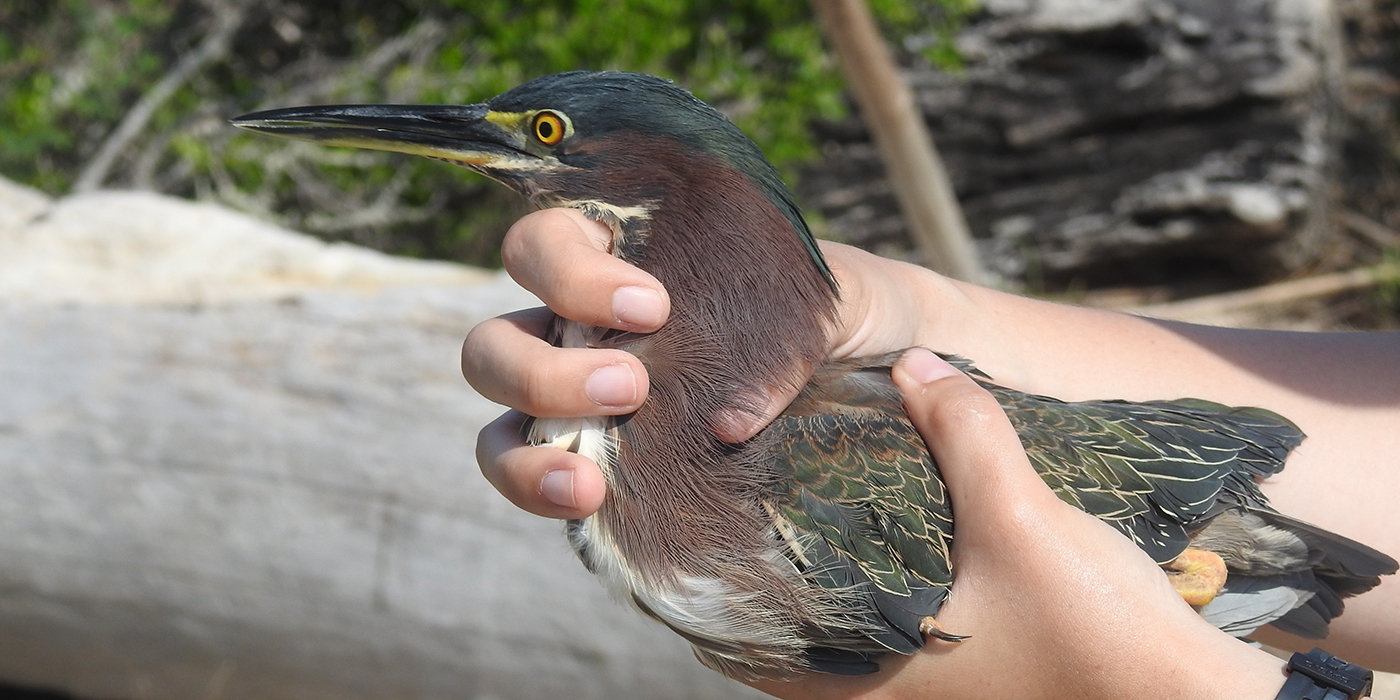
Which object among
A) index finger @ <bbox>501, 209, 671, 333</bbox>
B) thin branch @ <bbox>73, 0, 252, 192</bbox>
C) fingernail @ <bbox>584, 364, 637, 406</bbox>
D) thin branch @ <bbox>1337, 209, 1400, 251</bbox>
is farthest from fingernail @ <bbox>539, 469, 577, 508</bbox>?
thin branch @ <bbox>1337, 209, 1400, 251</bbox>

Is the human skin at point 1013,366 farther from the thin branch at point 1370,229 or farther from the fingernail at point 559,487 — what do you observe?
the thin branch at point 1370,229

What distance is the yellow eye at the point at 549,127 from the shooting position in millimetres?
1785

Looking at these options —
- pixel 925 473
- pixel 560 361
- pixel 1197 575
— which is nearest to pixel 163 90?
pixel 560 361

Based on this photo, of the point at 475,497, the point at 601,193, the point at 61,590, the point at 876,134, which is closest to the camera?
the point at 601,193

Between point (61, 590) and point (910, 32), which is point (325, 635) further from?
point (910, 32)

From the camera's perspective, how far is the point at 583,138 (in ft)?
5.84

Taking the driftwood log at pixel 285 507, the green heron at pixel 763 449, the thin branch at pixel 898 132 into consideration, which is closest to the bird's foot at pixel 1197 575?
the green heron at pixel 763 449

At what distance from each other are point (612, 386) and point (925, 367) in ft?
1.92

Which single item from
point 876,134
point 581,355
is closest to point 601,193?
point 581,355

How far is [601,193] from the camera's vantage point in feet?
5.85

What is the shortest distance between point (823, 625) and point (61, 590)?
3383 mm

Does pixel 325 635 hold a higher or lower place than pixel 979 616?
lower

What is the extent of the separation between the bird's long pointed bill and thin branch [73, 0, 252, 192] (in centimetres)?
477

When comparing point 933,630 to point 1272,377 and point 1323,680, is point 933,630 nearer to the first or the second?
point 1323,680
